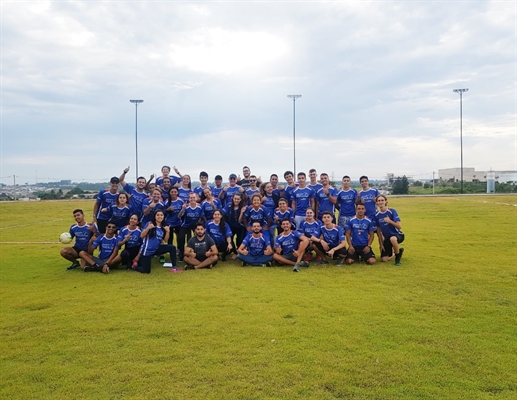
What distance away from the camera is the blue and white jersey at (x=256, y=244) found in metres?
7.78

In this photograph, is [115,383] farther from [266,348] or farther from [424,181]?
[424,181]

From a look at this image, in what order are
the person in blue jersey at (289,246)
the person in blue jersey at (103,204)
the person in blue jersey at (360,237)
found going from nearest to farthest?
1. the person in blue jersey at (289,246)
2. the person in blue jersey at (360,237)
3. the person in blue jersey at (103,204)

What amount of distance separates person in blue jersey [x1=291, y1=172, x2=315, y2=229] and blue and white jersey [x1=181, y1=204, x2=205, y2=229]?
2.02m

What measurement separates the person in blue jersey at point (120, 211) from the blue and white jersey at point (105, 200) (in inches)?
4.3

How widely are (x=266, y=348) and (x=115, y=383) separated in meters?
1.34

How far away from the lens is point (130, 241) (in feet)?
25.1

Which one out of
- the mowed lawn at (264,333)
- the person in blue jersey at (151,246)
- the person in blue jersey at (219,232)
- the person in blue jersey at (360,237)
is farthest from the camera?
the person in blue jersey at (219,232)

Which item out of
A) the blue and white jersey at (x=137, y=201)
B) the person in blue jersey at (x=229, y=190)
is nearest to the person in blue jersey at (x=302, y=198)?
the person in blue jersey at (x=229, y=190)

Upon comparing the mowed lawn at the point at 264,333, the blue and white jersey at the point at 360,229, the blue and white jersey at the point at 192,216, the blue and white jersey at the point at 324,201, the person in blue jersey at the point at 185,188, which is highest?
the person in blue jersey at the point at 185,188

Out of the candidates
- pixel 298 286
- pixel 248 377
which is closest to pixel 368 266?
pixel 298 286

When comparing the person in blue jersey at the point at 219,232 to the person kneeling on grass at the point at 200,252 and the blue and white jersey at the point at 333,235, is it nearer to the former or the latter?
the person kneeling on grass at the point at 200,252

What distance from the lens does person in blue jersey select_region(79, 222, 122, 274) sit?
7.43 meters

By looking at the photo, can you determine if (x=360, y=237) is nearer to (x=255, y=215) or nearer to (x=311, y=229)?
(x=311, y=229)

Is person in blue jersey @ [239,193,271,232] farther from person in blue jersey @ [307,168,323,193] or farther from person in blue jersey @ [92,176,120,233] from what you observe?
person in blue jersey @ [92,176,120,233]
